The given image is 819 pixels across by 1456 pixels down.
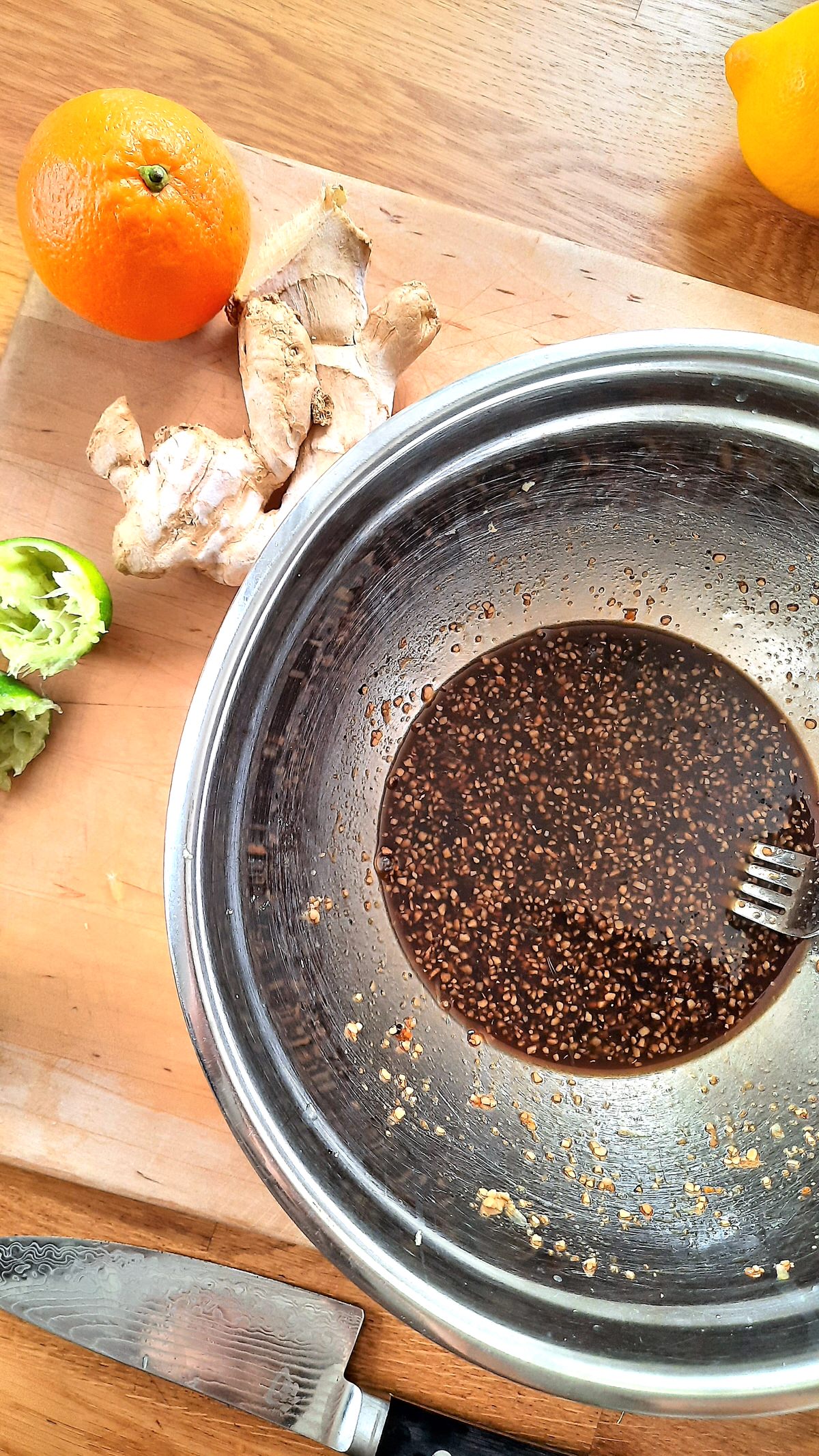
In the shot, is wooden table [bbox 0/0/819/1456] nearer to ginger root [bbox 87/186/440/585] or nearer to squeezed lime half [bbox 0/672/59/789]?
ginger root [bbox 87/186/440/585]

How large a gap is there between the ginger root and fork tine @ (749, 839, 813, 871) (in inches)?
22.1

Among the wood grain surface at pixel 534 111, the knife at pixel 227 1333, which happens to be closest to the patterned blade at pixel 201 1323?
the knife at pixel 227 1333

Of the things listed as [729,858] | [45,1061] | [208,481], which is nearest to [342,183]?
[208,481]

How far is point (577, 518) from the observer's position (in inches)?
35.0

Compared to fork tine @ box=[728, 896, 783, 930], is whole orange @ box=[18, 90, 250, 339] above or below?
above

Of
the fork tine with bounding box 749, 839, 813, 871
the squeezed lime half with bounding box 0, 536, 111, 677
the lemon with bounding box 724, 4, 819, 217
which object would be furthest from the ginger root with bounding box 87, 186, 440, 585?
the fork tine with bounding box 749, 839, 813, 871

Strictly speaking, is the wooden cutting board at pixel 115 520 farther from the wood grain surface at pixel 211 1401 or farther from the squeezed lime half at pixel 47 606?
the wood grain surface at pixel 211 1401

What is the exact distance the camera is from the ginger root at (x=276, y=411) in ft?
2.56

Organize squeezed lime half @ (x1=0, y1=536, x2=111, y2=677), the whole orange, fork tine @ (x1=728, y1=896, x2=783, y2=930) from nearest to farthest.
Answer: the whole orange < squeezed lime half @ (x1=0, y1=536, x2=111, y2=677) < fork tine @ (x1=728, y1=896, x2=783, y2=930)

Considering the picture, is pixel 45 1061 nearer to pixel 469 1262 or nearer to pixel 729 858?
pixel 469 1262

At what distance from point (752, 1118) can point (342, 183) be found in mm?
962

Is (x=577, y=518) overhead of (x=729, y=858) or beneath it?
overhead

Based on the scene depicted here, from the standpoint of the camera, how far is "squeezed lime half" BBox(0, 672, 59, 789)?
86 cm

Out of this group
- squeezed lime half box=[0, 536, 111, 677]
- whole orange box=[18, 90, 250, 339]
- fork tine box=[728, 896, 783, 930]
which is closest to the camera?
whole orange box=[18, 90, 250, 339]
